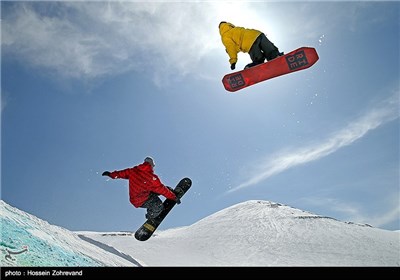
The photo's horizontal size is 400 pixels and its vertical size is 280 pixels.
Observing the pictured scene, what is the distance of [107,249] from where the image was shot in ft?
35.8

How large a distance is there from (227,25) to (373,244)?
30.9ft

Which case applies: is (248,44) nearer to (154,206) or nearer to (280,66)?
(280,66)

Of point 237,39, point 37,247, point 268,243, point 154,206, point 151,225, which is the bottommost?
point 37,247

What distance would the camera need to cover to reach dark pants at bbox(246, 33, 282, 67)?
9742 mm

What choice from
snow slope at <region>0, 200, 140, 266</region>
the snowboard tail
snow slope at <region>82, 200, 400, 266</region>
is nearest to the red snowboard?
the snowboard tail

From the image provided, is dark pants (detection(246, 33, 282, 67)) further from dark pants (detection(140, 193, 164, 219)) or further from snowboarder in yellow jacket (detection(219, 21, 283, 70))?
dark pants (detection(140, 193, 164, 219))

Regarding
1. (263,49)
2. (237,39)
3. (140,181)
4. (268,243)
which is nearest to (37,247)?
(140,181)

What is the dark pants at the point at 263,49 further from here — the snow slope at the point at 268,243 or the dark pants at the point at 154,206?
the snow slope at the point at 268,243

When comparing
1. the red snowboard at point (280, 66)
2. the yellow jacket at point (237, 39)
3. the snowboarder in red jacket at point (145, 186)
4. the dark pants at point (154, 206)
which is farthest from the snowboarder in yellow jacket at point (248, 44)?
the dark pants at point (154, 206)

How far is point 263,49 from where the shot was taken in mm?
9820

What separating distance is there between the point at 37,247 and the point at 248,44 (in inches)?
262

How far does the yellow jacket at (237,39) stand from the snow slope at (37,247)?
5.76 meters
